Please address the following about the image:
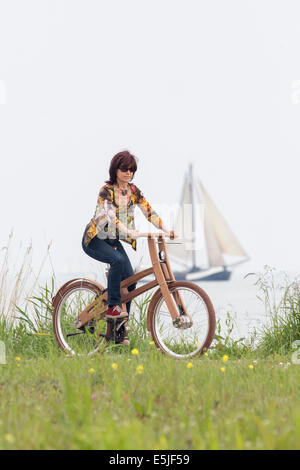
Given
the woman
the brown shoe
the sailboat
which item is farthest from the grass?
the sailboat

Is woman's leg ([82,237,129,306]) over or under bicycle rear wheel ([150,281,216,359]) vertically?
over

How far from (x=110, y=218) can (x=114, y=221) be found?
0.06 metres

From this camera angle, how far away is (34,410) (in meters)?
3.54

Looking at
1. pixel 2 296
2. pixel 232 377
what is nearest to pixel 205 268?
pixel 2 296

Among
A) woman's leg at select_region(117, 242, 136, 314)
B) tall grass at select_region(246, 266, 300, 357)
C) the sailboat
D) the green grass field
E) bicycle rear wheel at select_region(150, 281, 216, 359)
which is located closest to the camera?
the green grass field

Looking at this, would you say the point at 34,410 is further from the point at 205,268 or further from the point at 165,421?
the point at 205,268

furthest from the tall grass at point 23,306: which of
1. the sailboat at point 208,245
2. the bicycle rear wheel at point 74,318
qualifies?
the sailboat at point 208,245

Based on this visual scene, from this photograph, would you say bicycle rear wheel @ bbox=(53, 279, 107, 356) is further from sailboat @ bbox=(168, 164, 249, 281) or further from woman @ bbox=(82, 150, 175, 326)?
sailboat @ bbox=(168, 164, 249, 281)

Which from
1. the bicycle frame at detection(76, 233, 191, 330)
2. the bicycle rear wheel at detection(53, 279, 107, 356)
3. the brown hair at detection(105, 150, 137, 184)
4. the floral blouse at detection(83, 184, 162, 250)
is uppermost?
the brown hair at detection(105, 150, 137, 184)

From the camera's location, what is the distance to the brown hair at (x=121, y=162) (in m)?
5.45

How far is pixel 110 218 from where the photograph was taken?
542 centimetres

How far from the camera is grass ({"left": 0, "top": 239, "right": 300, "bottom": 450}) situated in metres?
2.79

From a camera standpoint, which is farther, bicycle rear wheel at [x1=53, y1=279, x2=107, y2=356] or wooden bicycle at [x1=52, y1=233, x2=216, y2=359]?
bicycle rear wheel at [x1=53, y1=279, x2=107, y2=356]
